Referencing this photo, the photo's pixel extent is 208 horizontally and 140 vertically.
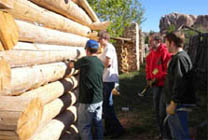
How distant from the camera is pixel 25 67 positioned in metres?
3.03

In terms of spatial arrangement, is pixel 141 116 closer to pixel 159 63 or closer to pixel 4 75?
pixel 159 63

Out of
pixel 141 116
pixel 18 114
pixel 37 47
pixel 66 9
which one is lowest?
pixel 141 116

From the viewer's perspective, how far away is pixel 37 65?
344cm

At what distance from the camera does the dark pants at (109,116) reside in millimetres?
5211

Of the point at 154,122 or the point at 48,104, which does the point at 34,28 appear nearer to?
the point at 48,104

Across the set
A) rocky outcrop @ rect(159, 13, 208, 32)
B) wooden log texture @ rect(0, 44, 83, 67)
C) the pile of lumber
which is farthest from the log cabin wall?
rocky outcrop @ rect(159, 13, 208, 32)

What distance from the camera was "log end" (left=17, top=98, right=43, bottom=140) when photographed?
2377mm

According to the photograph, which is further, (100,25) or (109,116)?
(100,25)

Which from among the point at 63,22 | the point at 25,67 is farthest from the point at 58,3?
the point at 25,67

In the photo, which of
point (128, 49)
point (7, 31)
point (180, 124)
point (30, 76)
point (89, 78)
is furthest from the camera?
point (128, 49)

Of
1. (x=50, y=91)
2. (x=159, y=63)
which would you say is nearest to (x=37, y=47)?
(x=50, y=91)

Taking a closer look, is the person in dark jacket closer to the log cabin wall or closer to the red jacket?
the red jacket

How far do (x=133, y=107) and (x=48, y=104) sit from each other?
184 inches

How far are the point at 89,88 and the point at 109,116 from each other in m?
1.55
